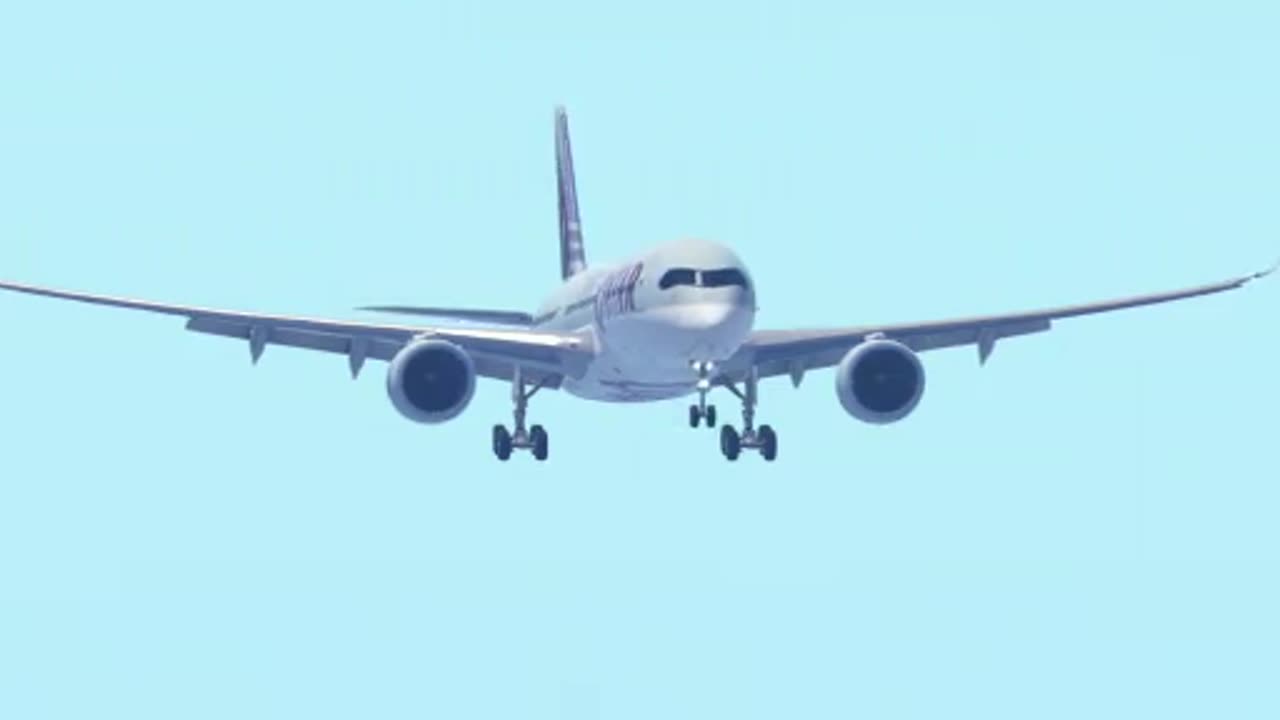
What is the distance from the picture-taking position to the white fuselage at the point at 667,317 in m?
64.2

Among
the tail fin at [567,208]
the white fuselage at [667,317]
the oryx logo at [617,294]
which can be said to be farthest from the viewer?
the tail fin at [567,208]

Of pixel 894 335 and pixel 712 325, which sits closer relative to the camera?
pixel 712 325

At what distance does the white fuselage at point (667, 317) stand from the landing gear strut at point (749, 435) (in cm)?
146

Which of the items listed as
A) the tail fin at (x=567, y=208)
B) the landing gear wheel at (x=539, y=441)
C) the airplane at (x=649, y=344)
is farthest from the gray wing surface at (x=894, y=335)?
the tail fin at (x=567, y=208)

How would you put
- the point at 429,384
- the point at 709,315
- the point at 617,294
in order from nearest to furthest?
the point at 709,315 < the point at 429,384 < the point at 617,294

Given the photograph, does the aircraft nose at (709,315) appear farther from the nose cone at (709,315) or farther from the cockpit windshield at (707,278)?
the cockpit windshield at (707,278)

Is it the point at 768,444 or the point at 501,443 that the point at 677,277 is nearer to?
the point at 768,444

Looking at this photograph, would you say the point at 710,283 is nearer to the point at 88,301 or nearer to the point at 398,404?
the point at 398,404

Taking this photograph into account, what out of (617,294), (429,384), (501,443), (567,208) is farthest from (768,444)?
(567,208)

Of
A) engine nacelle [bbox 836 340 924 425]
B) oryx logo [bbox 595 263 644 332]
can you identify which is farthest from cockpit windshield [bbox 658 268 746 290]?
engine nacelle [bbox 836 340 924 425]

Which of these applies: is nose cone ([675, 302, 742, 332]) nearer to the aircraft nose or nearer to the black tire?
the aircraft nose

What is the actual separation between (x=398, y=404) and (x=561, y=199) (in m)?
24.2

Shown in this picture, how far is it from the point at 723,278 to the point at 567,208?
25494mm

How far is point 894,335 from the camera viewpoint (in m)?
70.7
